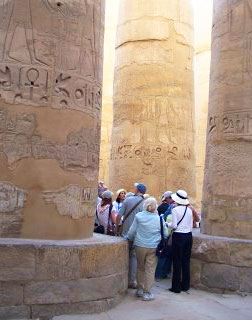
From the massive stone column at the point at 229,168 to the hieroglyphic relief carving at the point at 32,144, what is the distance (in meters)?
2.31

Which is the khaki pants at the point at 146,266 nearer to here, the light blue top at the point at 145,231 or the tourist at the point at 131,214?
the light blue top at the point at 145,231

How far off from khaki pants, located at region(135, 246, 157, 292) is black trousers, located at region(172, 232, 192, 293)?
27.6 inches


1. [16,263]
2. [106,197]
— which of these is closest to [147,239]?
[106,197]

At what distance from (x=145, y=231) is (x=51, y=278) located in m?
1.41

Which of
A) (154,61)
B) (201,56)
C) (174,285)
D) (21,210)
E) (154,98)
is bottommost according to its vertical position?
(174,285)

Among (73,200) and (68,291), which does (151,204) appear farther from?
(68,291)

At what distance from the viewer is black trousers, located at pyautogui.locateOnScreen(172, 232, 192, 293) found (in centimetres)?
650

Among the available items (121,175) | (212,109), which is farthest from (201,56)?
(212,109)

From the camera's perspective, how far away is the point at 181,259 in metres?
6.59

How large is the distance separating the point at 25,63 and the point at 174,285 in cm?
342

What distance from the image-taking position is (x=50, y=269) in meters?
4.84

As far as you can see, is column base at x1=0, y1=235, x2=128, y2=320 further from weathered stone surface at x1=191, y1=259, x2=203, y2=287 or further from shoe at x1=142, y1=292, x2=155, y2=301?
weathered stone surface at x1=191, y1=259, x2=203, y2=287

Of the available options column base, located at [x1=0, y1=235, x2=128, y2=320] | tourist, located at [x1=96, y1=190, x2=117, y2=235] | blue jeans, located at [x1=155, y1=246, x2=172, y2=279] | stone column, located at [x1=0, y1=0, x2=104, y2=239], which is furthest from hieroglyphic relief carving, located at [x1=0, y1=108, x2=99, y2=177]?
blue jeans, located at [x1=155, y1=246, x2=172, y2=279]

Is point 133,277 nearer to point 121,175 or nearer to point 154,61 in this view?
point 121,175
